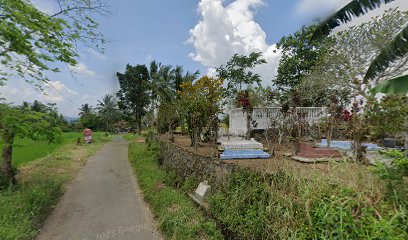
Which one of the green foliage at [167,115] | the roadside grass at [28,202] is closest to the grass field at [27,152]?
the roadside grass at [28,202]

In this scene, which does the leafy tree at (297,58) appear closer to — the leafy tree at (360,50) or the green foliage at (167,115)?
the leafy tree at (360,50)

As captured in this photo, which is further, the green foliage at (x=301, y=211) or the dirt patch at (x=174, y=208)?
the dirt patch at (x=174, y=208)

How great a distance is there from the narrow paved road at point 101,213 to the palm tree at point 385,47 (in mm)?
5845

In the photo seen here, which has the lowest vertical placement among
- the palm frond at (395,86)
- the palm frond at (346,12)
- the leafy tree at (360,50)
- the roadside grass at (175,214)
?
the roadside grass at (175,214)

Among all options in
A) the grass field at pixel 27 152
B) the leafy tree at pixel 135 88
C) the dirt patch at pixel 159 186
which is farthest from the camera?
the leafy tree at pixel 135 88

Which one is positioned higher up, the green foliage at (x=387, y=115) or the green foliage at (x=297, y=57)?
the green foliage at (x=297, y=57)

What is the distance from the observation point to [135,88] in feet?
106

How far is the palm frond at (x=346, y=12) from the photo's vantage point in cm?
438

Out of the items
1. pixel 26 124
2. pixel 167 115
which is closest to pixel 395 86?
pixel 26 124

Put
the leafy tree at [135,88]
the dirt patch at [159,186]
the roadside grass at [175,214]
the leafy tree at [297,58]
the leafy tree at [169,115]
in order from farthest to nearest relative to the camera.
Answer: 1. the leafy tree at [135,88]
2. the leafy tree at [297,58]
3. the leafy tree at [169,115]
4. the dirt patch at [159,186]
5. the roadside grass at [175,214]

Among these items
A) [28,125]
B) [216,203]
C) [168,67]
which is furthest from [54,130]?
[168,67]

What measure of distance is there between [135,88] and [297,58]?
21.9 m

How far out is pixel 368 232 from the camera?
256 cm

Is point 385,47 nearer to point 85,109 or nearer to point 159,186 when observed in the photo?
point 159,186
